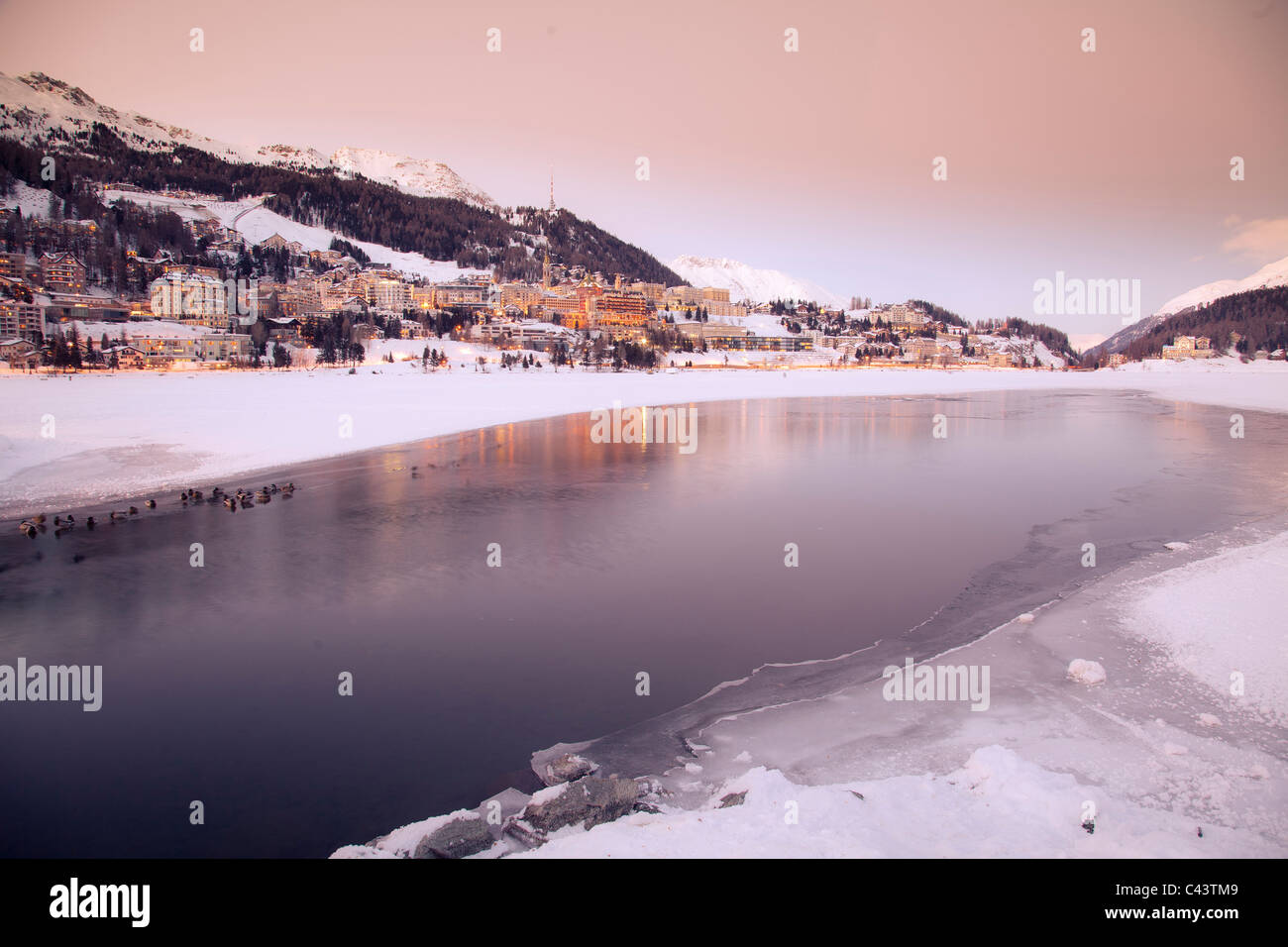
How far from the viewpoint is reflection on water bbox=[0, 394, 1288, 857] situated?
544cm

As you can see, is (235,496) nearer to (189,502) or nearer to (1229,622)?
(189,502)

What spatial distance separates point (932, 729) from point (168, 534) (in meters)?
12.8

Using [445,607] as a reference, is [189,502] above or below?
above

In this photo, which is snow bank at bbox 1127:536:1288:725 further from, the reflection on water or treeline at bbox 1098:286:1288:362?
treeline at bbox 1098:286:1288:362

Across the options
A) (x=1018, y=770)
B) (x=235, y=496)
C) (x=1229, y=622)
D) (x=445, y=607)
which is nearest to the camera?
(x=1018, y=770)

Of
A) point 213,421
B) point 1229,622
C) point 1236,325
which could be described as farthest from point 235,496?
point 1236,325

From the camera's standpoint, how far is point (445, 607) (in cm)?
923

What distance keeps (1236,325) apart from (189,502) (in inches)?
8133

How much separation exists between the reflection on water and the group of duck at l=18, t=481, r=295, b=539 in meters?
0.47

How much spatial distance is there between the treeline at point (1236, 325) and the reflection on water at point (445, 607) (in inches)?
6682

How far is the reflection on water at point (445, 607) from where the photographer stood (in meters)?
5.44

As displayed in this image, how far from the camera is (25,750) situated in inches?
234

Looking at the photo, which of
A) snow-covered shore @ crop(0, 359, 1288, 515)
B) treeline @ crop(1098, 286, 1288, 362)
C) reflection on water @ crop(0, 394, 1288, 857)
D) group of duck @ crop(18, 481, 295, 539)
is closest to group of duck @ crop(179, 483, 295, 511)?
group of duck @ crop(18, 481, 295, 539)

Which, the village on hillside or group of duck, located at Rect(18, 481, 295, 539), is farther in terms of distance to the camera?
the village on hillside
